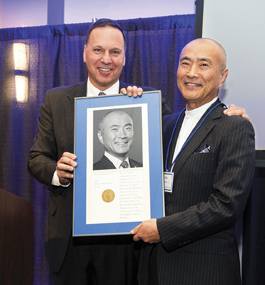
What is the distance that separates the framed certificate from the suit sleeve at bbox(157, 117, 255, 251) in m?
0.11

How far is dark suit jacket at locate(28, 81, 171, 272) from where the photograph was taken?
6.19ft

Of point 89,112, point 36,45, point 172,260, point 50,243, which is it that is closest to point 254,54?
point 89,112

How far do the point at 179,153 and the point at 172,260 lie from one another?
1.79 feet

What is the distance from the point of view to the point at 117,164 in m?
1.60

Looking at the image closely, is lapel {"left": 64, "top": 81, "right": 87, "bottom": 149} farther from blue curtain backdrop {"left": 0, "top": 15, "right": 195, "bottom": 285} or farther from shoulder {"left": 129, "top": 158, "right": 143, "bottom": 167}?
blue curtain backdrop {"left": 0, "top": 15, "right": 195, "bottom": 285}

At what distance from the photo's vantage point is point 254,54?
217cm

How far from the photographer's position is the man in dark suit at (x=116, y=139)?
160 centimetres

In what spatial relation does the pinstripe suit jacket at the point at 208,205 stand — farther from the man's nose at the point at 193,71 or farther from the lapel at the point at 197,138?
the man's nose at the point at 193,71

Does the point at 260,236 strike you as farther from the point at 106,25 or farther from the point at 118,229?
the point at 106,25

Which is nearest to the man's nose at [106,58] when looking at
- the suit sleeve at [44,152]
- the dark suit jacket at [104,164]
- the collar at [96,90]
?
the collar at [96,90]

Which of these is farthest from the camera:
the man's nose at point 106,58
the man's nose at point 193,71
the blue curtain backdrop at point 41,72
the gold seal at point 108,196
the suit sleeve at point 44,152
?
the blue curtain backdrop at point 41,72

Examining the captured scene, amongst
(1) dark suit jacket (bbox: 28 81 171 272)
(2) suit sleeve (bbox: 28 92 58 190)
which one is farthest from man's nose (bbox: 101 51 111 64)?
(2) suit sleeve (bbox: 28 92 58 190)

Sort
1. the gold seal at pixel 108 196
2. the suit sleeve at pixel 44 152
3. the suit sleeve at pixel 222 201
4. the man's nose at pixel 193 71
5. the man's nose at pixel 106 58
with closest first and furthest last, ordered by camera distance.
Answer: the suit sleeve at pixel 222 201
the gold seal at pixel 108 196
the man's nose at pixel 193 71
the suit sleeve at pixel 44 152
the man's nose at pixel 106 58

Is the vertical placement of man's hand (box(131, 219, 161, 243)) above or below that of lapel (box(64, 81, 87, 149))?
below
